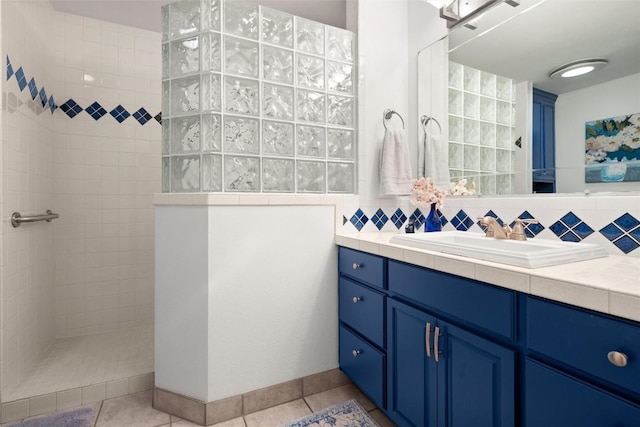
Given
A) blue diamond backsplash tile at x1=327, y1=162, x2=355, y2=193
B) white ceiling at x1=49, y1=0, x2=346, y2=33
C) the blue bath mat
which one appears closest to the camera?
the blue bath mat

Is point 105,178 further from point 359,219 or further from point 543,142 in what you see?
point 543,142

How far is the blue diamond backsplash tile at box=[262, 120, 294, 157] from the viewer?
5.54ft

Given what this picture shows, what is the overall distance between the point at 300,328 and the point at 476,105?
5.01 feet

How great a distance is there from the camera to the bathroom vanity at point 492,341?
0.69 meters

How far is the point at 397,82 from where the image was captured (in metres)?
2.08

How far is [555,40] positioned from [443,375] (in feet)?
4.73

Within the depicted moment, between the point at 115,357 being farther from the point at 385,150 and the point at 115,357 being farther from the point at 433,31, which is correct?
the point at 433,31

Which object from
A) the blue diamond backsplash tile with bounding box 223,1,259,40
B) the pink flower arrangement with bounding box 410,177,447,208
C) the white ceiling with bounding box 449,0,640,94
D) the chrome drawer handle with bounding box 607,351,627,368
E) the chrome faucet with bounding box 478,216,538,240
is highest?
the blue diamond backsplash tile with bounding box 223,1,259,40

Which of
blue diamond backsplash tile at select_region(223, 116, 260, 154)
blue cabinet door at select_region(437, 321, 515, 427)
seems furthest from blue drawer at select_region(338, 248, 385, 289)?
blue diamond backsplash tile at select_region(223, 116, 260, 154)

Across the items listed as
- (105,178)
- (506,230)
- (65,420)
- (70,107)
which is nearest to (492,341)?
(506,230)

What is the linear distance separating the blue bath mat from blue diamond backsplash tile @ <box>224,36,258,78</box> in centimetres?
181

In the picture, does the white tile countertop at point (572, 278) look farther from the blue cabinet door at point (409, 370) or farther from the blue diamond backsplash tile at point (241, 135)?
the blue diamond backsplash tile at point (241, 135)

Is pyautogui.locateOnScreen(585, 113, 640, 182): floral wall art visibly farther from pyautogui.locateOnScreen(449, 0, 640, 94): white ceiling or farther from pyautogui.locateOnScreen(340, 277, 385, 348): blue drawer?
pyautogui.locateOnScreen(340, 277, 385, 348): blue drawer

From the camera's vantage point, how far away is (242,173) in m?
1.63
